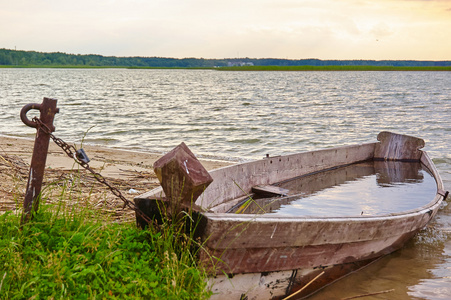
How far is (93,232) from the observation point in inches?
139

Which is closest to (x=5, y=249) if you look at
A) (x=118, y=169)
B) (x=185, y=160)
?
(x=185, y=160)

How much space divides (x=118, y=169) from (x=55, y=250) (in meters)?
5.81

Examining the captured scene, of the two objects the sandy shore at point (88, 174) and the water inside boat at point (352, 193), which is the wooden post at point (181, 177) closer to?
the sandy shore at point (88, 174)

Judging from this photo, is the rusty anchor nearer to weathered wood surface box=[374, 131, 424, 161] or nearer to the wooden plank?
the wooden plank

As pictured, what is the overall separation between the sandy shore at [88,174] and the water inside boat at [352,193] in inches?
80.4

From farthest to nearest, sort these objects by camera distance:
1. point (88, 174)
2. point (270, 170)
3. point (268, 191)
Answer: point (88, 174) → point (270, 170) → point (268, 191)

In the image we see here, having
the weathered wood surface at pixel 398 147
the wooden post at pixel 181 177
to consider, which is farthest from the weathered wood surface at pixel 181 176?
the weathered wood surface at pixel 398 147

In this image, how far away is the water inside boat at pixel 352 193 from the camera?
570 centimetres

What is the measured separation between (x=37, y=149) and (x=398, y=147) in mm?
7685

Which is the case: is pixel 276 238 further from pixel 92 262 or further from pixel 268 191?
pixel 268 191

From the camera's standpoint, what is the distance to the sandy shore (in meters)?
5.54

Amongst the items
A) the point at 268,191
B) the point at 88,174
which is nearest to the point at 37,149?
the point at 268,191

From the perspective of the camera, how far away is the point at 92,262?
311cm

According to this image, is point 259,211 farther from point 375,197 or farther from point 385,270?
point 375,197
